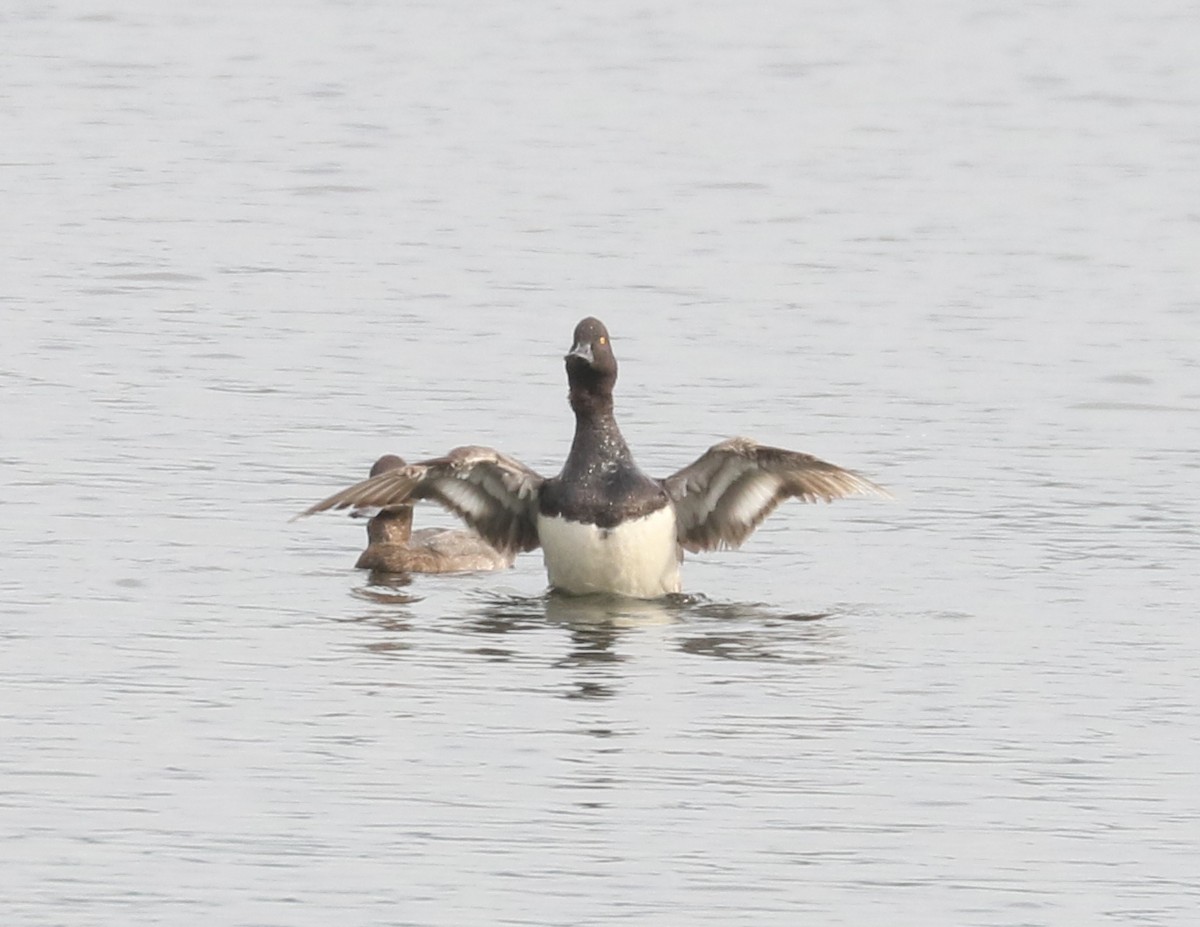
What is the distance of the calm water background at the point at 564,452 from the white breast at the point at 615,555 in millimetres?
281

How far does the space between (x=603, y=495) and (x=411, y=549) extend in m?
1.63

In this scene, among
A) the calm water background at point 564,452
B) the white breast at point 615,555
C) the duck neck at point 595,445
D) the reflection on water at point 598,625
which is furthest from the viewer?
the duck neck at point 595,445

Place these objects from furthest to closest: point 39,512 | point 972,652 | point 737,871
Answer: point 39,512
point 972,652
point 737,871

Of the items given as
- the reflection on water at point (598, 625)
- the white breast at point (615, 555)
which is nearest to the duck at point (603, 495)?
the white breast at point (615, 555)

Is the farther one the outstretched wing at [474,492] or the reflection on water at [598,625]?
the outstretched wing at [474,492]

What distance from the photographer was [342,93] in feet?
111

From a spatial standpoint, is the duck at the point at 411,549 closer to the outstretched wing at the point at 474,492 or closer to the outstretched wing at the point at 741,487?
the outstretched wing at the point at 474,492

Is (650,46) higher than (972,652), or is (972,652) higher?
(650,46)

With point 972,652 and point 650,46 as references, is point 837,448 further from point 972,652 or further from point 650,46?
point 650,46

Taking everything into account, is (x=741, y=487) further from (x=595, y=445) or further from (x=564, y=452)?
(x=564, y=452)

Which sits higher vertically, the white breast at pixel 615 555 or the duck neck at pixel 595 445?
the duck neck at pixel 595 445

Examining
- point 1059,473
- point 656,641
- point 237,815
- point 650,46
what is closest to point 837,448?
point 1059,473

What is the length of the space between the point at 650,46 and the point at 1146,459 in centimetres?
1944

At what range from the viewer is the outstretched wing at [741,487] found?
52.4 feet
